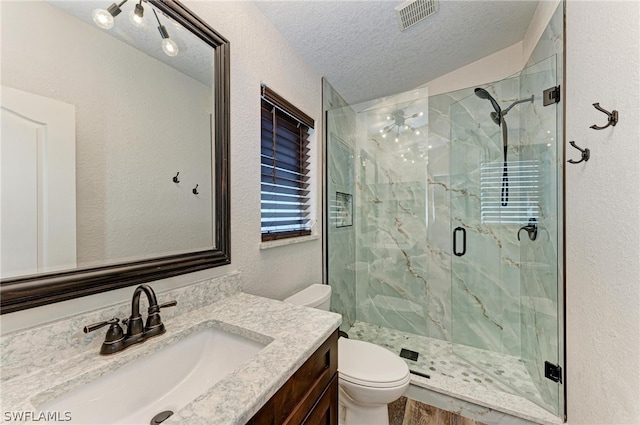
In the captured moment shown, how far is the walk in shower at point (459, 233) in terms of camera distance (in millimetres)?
1520

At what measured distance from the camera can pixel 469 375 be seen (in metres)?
1.72

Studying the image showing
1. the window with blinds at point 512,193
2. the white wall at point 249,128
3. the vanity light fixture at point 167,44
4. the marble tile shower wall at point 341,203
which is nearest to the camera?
the vanity light fixture at point 167,44

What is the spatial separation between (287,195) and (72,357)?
4.08 ft

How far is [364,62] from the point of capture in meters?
1.94

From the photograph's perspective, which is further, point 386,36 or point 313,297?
point 386,36

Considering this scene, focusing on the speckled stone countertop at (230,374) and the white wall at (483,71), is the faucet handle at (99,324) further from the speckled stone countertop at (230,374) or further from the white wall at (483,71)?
the white wall at (483,71)

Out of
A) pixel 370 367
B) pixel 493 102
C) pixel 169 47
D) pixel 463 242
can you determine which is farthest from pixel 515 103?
pixel 169 47

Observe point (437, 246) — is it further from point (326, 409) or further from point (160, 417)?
point (160, 417)

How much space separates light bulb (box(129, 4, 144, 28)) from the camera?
2.78 feet

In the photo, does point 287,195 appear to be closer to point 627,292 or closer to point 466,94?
point 627,292

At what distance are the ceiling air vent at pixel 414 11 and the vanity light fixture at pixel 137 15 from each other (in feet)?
4.48

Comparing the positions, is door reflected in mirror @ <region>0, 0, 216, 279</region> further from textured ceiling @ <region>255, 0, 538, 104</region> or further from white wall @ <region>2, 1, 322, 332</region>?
textured ceiling @ <region>255, 0, 538, 104</region>

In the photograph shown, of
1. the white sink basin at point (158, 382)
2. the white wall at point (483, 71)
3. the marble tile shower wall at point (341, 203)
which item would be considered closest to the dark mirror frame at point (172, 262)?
the white sink basin at point (158, 382)

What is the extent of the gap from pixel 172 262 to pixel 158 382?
380 mm
